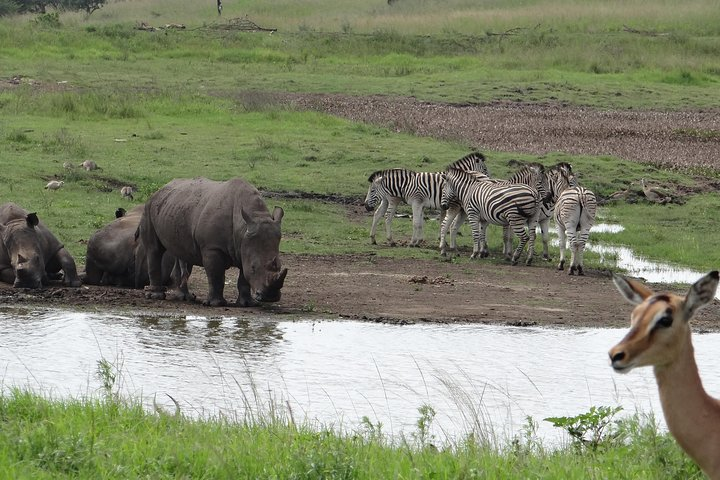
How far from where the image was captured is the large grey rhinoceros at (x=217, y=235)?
13.9m

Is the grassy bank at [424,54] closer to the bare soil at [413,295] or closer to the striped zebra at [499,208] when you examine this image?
the striped zebra at [499,208]

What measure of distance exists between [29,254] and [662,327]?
1113 cm

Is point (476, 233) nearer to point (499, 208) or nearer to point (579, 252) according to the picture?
point (499, 208)

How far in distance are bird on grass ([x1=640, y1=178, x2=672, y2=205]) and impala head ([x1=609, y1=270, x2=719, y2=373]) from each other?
19146 millimetres

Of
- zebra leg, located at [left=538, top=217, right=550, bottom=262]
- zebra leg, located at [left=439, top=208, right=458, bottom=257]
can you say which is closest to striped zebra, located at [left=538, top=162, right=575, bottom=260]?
zebra leg, located at [left=538, top=217, right=550, bottom=262]

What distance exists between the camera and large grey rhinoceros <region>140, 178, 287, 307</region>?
1391 centimetres

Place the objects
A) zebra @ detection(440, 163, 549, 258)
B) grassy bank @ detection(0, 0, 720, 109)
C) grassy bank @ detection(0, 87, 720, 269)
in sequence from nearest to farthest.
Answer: zebra @ detection(440, 163, 549, 258), grassy bank @ detection(0, 87, 720, 269), grassy bank @ detection(0, 0, 720, 109)

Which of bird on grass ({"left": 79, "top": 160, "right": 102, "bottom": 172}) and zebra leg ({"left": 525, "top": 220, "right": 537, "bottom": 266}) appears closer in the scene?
zebra leg ({"left": 525, "top": 220, "right": 537, "bottom": 266})

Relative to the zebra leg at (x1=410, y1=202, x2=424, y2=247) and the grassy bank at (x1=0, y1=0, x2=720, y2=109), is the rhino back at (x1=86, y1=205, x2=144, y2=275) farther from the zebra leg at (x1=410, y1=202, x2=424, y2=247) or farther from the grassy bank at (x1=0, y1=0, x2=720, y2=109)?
the grassy bank at (x1=0, y1=0, x2=720, y2=109)

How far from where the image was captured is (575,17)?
66.4 metres

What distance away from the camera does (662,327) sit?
5234 millimetres

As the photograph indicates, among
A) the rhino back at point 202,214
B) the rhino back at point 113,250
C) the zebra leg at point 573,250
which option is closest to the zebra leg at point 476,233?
the zebra leg at point 573,250

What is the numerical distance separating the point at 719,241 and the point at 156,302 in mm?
9670

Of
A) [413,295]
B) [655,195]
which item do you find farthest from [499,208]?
[655,195]
